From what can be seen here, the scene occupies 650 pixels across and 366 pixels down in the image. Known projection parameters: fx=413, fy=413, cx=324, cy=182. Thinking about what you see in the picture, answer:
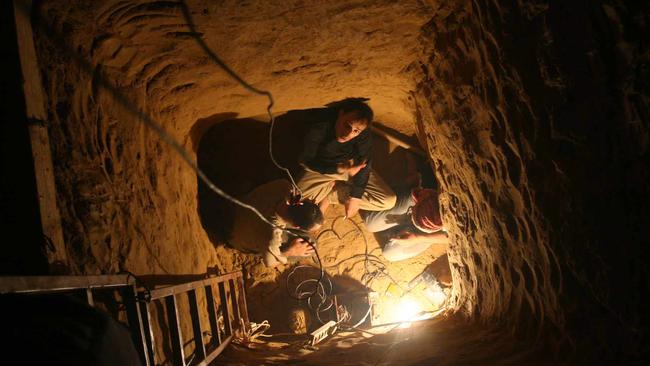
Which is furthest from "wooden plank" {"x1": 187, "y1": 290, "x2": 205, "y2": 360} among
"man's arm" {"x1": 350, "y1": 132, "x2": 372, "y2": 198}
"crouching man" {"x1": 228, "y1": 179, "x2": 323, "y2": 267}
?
"man's arm" {"x1": 350, "y1": 132, "x2": 372, "y2": 198}

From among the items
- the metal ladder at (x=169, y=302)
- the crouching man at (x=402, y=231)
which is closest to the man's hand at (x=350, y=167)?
the crouching man at (x=402, y=231)

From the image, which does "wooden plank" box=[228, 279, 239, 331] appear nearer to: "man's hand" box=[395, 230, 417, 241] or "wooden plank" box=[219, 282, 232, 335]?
"wooden plank" box=[219, 282, 232, 335]

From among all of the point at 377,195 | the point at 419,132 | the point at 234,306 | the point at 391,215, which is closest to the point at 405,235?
the point at 391,215

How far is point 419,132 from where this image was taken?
480 cm

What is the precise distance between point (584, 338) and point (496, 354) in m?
0.71

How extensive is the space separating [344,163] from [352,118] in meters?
0.79

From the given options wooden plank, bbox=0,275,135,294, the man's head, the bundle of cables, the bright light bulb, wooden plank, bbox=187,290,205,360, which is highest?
the man's head

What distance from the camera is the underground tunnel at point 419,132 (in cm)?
186

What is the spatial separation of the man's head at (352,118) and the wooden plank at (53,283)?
128 inches

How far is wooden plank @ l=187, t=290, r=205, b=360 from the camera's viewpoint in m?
3.28

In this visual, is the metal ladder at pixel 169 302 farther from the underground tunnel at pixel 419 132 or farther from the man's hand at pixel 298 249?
the man's hand at pixel 298 249

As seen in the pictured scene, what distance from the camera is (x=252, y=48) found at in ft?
10.4

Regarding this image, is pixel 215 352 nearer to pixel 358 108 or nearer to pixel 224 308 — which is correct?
pixel 224 308

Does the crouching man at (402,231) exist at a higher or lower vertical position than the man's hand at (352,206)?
lower
